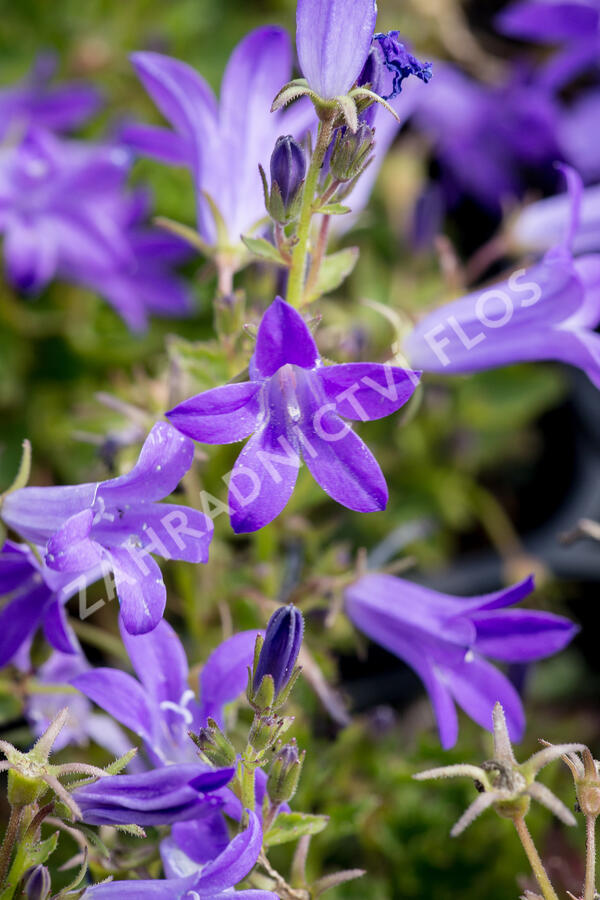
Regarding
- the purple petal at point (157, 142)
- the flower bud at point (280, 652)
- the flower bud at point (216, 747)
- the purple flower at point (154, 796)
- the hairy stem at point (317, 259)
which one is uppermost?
the purple petal at point (157, 142)

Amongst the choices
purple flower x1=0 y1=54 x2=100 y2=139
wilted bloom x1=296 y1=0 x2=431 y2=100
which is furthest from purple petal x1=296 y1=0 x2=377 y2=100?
purple flower x1=0 y1=54 x2=100 y2=139

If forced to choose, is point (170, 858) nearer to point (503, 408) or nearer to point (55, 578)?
point (55, 578)

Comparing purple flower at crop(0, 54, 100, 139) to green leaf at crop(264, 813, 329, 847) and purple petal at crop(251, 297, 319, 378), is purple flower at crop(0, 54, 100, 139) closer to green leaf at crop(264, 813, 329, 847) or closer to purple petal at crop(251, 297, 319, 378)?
purple petal at crop(251, 297, 319, 378)

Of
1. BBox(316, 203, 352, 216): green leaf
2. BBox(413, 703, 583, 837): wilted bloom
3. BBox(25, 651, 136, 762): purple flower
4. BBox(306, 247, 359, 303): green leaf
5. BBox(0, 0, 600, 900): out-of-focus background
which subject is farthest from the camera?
BBox(0, 0, 600, 900): out-of-focus background

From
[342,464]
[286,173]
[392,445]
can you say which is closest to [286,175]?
[286,173]

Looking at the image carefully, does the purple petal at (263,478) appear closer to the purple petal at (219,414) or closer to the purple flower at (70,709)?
the purple petal at (219,414)

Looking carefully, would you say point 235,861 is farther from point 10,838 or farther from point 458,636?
point 458,636

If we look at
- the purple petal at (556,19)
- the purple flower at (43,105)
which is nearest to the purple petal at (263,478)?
the purple flower at (43,105)
